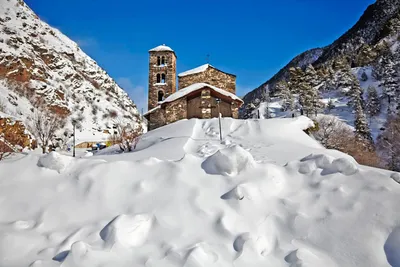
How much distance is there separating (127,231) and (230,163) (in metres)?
2.17

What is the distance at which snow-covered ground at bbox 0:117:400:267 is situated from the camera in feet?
11.4

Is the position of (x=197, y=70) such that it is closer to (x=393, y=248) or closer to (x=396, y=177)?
(x=396, y=177)

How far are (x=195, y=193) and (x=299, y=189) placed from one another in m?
1.76

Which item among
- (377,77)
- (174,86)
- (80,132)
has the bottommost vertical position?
(80,132)

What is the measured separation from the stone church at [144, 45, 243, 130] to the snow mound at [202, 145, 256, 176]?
16.2 metres

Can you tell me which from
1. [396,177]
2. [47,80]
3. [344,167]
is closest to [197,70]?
[344,167]

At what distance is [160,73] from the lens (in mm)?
30828

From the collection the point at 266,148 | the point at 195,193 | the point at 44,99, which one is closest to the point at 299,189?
the point at 195,193

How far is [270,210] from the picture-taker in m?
4.31

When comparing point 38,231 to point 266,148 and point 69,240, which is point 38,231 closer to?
point 69,240

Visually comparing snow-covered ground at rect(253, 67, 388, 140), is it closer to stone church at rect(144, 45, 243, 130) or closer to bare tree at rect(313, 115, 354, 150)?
stone church at rect(144, 45, 243, 130)

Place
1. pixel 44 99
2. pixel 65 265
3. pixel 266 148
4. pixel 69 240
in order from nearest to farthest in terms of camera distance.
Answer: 1. pixel 65 265
2. pixel 69 240
3. pixel 266 148
4. pixel 44 99

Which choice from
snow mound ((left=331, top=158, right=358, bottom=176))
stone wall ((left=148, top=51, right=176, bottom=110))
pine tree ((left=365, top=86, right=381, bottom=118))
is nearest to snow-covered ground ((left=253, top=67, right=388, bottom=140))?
pine tree ((left=365, top=86, right=381, bottom=118))

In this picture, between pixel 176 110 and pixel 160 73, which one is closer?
pixel 176 110
